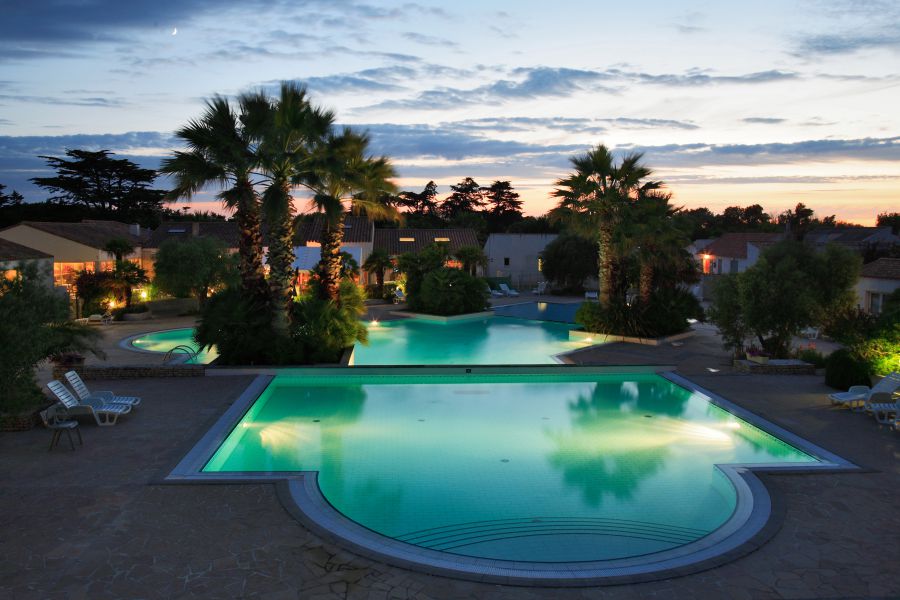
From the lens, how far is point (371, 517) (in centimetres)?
740

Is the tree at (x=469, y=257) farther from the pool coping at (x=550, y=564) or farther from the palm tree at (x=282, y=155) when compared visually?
the pool coping at (x=550, y=564)

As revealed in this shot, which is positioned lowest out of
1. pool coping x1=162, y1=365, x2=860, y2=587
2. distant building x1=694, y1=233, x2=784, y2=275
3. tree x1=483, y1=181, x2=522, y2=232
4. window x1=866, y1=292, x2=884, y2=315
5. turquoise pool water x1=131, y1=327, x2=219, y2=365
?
pool coping x1=162, y1=365, x2=860, y2=587

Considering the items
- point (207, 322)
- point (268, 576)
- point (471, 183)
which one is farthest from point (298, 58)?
point (471, 183)

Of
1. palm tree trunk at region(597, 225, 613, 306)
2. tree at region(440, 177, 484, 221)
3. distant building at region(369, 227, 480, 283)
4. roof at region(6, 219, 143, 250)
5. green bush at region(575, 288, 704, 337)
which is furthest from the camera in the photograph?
tree at region(440, 177, 484, 221)

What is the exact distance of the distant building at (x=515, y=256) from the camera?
4275 centimetres

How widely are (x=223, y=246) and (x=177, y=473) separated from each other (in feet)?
70.2

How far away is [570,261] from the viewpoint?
1423 inches

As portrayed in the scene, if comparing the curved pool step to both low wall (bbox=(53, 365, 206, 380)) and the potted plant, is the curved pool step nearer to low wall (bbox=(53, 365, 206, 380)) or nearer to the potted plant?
low wall (bbox=(53, 365, 206, 380))

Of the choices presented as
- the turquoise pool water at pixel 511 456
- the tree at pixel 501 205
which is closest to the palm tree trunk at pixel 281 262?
the turquoise pool water at pixel 511 456

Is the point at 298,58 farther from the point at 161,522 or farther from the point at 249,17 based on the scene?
the point at 161,522

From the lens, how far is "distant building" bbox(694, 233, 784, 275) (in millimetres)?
42094

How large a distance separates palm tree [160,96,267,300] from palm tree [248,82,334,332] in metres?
0.30

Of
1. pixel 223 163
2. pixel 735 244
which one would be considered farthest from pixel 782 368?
pixel 735 244

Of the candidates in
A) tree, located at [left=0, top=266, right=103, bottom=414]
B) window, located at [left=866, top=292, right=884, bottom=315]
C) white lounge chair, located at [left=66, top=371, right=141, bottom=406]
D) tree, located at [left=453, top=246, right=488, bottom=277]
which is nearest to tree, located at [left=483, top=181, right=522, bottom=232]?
tree, located at [left=453, top=246, right=488, bottom=277]
